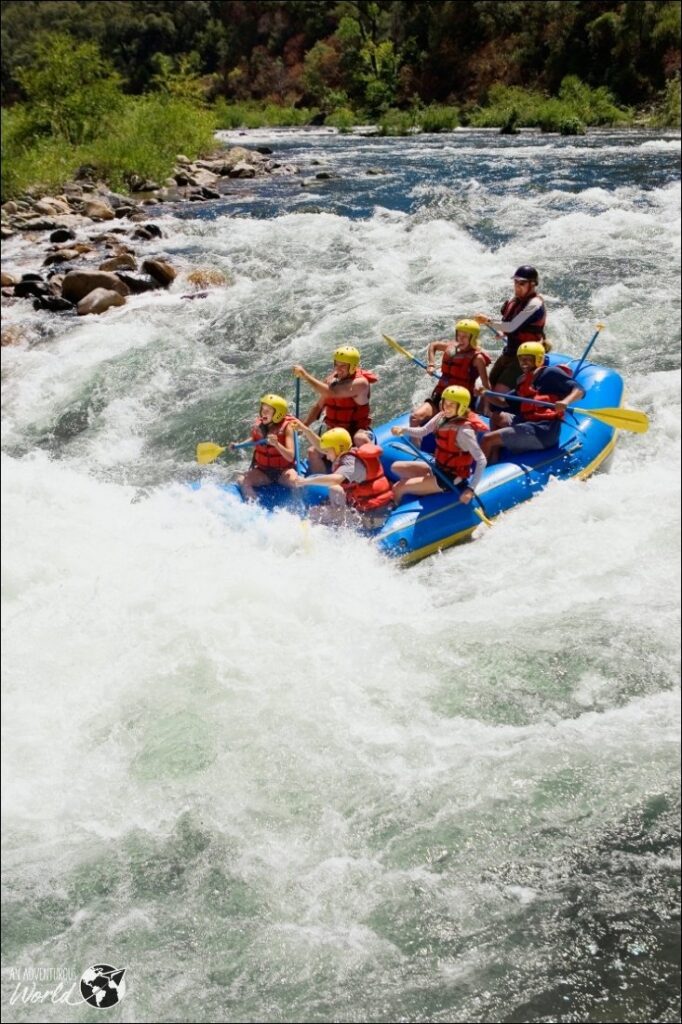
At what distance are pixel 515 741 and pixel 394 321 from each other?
6703 mm

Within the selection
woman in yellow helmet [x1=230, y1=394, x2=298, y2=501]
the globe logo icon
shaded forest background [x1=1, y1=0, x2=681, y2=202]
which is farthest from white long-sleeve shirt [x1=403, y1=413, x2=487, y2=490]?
shaded forest background [x1=1, y1=0, x2=681, y2=202]

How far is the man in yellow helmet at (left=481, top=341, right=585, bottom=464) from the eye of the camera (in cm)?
645

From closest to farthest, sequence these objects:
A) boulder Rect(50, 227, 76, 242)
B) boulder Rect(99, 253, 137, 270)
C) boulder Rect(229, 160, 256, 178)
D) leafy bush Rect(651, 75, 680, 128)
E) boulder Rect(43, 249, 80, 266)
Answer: boulder Rect(99, 253, 137, 270) < boulder Rect(43, 249, 80, 266) < boulder Rect(50, 227, 76, 242) < boulder Rect(229, 160, 256, 178) < leafy bush Rect(651, 75, 680, 128)

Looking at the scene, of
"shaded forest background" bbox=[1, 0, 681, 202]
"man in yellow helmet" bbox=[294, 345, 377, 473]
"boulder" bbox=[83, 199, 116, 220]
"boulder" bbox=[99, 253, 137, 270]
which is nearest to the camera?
"man in yellow helmet" bbox=[294, 345, 377, 473]

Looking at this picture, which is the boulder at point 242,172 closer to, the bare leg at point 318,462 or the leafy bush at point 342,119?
the leafy bush at point 342,119

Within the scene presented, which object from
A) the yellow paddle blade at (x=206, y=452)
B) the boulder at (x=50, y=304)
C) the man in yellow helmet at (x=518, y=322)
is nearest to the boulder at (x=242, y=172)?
the boulder at (x=50, y=304)

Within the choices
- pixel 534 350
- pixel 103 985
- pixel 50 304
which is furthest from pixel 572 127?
pixel 103 985

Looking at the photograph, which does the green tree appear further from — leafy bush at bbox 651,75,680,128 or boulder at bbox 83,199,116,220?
leafy bush at bbox 651,75,680,128

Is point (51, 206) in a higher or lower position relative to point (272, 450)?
higher

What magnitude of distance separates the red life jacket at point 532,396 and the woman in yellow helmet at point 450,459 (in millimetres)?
585

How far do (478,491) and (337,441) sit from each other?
41.3 inches

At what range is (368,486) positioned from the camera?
604cm

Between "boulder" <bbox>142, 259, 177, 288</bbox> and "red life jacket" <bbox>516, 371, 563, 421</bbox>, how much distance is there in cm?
688

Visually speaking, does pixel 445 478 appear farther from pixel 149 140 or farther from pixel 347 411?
pixel 149 140
